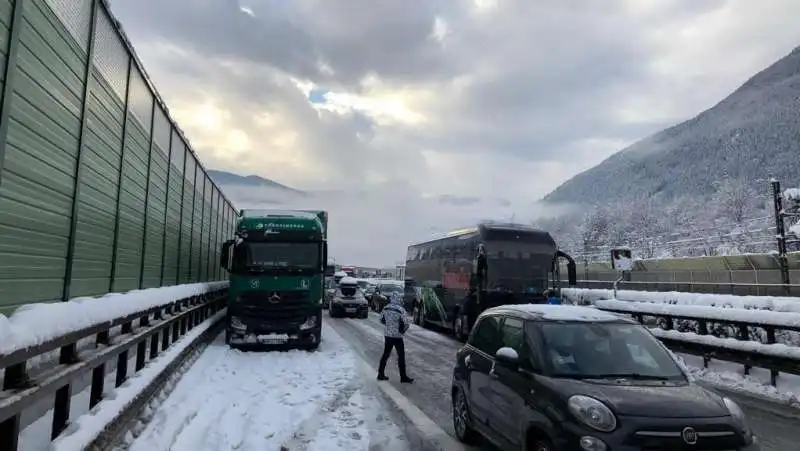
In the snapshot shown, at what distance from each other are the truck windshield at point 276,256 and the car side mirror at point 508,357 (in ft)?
34.3

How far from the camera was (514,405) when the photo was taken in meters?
5.43

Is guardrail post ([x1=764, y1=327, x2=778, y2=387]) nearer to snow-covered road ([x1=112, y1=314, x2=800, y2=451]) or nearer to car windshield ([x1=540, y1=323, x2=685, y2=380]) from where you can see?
snow-covered road ([x1=112, y1=314, x2=800, y2=451])

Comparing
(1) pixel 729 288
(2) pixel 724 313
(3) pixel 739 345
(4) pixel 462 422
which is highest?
(1) pixel 729 288

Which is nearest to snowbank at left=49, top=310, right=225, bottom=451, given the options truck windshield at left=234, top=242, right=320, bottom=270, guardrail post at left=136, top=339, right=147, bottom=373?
guardrail post at left=136, top=339, right=147, bottom=373

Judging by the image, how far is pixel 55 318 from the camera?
14.5ft

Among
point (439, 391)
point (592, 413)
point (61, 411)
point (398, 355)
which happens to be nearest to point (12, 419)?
point (61, 411)

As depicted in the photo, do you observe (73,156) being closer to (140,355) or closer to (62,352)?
(62,352)

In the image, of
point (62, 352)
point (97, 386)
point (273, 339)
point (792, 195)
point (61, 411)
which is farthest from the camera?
point (792, 195)

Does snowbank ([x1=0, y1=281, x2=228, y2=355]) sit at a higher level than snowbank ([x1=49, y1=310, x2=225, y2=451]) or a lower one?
higher

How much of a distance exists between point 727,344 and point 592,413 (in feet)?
27.5

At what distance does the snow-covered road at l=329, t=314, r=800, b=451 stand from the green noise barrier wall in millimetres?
5034

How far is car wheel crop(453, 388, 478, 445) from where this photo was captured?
6.76 metres

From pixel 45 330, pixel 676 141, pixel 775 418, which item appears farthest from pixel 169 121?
pixel 676 141

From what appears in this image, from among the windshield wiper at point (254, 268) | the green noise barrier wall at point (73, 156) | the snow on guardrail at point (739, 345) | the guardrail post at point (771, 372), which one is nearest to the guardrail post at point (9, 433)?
the green noise barrier wall at point (73, 156)
